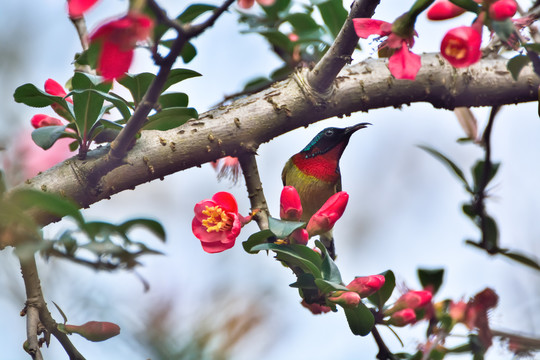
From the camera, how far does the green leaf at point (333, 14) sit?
A: 2258 millimetres

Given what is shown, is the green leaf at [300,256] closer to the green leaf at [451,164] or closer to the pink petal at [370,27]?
the pink petal at [370,27]

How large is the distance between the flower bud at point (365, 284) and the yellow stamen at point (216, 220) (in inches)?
13.6

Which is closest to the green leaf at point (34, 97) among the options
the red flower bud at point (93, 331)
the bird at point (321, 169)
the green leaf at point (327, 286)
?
the red flower bud at point (93, 331)

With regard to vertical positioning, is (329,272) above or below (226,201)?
below

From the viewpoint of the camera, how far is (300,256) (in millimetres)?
1467

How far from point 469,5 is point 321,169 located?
1557mm

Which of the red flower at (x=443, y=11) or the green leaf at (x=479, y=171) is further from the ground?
the red flower at (x=443, y=11)

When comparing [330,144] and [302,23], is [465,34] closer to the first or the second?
[302,23]

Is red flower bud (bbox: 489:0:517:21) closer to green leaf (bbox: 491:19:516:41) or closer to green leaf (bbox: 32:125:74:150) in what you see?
green leaf (bbox: 491:19:516:41)

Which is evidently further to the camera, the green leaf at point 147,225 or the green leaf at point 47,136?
the green leaf at point 47,136

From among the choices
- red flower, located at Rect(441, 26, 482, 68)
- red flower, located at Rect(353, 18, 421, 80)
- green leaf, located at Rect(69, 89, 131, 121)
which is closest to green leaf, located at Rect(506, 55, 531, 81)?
red flower, located at Rect(441, 26, 482, 68)

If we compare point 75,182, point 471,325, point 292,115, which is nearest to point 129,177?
point 75,182

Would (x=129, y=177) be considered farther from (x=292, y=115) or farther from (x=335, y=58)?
(x=335, y=58)

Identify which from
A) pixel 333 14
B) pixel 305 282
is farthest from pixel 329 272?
pixel 333 14
